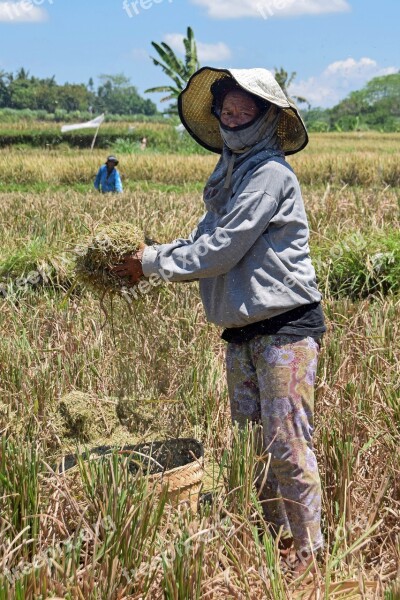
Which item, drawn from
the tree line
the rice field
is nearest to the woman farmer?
the rice field

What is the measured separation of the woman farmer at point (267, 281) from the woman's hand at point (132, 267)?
153mm

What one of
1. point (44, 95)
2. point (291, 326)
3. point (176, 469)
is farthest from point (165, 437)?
point (44, 95)

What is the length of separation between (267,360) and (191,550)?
24.9 inches

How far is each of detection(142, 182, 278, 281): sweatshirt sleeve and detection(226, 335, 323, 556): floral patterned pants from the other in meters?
0.26

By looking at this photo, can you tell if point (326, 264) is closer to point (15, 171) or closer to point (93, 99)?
point (15, 171)

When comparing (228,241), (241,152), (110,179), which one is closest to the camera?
(228,241)

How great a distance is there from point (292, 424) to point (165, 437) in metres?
0.80

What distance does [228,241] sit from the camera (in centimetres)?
224

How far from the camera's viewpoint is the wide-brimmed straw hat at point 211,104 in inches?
91.7

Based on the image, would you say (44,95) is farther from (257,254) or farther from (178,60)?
(257,254)

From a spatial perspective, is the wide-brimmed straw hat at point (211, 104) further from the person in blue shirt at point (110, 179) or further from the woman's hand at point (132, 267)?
the person in blue shirt at point (110, 179)

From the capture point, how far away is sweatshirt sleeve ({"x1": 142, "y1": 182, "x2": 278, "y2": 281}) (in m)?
2.23

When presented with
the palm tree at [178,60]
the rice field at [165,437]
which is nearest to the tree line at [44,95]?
the palm tree at [178,60]

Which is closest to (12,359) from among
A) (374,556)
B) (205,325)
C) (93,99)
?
(205,325)
